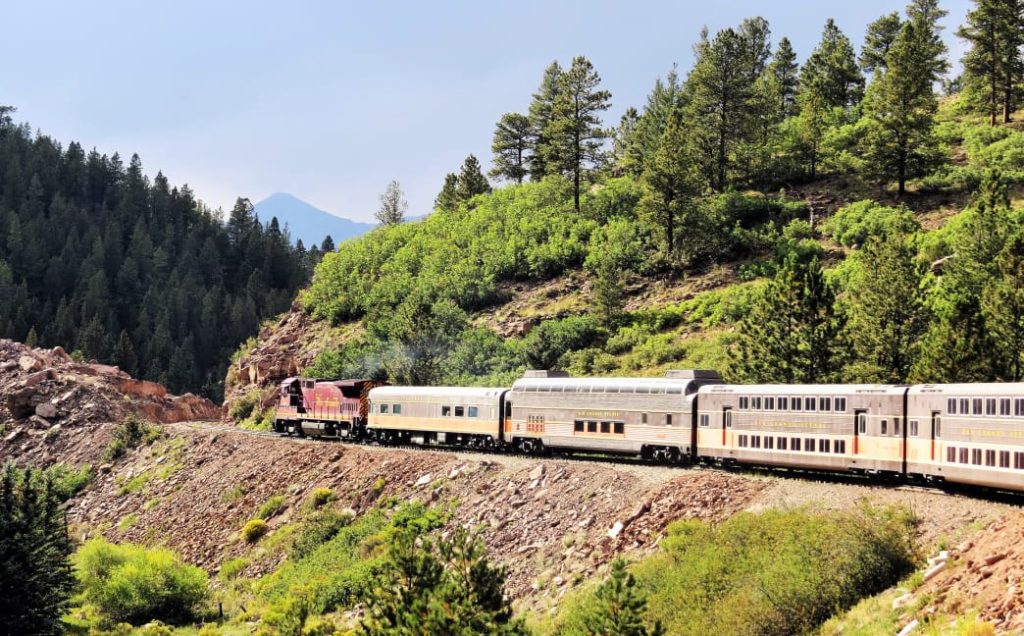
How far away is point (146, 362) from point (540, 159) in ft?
285

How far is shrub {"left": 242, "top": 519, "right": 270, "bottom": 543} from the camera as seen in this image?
49250 mm

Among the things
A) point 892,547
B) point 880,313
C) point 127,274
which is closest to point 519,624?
point 892,547

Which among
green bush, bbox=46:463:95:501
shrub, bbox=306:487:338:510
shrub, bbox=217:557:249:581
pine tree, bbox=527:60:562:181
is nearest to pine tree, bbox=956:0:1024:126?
pine tree, bbox=527:60:562:181

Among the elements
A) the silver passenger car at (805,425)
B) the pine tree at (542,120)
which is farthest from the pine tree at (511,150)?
the silver passenger car at (805,425)

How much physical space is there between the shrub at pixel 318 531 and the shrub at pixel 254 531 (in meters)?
4.17

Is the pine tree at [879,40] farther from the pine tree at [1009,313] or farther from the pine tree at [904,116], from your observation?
the pine tree at [1009,313]

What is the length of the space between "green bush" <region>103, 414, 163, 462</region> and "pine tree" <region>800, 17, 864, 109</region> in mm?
75220

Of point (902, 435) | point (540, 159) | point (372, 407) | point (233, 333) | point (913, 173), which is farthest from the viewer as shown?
point (233, 333)

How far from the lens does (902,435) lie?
31469 mm

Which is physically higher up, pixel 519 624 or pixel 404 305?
pixel 404 305

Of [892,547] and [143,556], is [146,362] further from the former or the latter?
[892,547]

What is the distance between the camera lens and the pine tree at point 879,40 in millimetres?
105188

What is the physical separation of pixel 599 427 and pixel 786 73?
261 ft

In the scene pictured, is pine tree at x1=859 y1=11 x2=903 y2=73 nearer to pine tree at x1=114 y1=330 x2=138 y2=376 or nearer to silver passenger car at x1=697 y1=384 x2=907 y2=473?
silver passenger car at x1=697 y1=384 x2=907 y2=473
